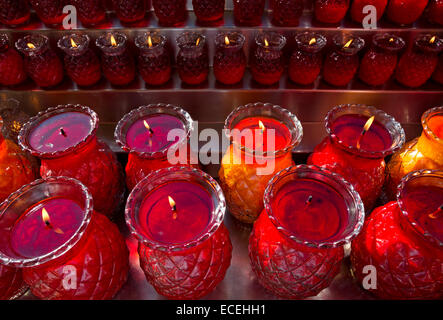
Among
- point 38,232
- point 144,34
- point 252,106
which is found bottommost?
point 38,232

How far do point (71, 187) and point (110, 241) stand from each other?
0.46 feet

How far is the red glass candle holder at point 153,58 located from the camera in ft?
3.56

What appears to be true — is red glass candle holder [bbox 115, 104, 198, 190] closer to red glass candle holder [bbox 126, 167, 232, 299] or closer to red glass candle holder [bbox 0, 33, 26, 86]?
red glass candle holder [bbox 126, 167, 232, 299]

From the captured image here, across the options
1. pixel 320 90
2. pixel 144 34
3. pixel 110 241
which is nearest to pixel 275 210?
pixel 110 241

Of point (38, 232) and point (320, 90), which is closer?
point (38, 232)

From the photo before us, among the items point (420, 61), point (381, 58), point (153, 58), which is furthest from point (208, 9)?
point (420, 61)

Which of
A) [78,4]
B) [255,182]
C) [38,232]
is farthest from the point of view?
[78,4]

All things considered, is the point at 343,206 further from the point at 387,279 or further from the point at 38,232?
the point at 38,232

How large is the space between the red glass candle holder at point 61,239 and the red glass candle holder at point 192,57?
579 mm

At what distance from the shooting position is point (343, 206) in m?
0.69

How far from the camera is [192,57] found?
3.60 ft

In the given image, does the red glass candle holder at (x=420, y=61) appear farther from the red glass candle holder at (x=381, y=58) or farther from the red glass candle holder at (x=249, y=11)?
the red glass candle holder at (x=249, y=11)

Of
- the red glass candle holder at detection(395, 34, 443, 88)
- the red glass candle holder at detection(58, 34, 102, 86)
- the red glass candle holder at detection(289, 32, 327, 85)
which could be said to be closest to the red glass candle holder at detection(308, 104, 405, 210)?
the red glass candle holder at detection(289, 32, 327, 85)

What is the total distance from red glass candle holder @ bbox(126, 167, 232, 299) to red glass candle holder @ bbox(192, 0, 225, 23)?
2.18 ft
